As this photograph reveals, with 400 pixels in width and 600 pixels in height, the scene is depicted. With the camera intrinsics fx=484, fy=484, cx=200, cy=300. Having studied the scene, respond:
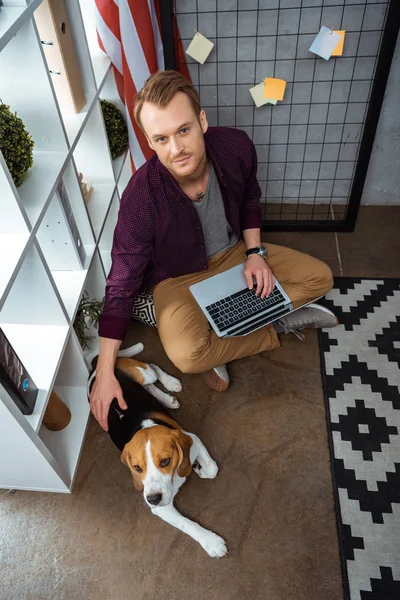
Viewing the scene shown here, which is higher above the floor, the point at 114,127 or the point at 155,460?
the point at 114,127

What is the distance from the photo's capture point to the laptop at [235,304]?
1.79 m

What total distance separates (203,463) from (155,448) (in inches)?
14.6

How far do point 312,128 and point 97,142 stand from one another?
3.41 ft

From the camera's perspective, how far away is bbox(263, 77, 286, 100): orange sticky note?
214cm

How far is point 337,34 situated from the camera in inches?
77.7

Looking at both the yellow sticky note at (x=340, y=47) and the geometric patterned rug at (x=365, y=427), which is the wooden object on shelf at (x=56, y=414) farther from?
the yellow sticky note at (x=340, y=47)

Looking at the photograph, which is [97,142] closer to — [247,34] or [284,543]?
[247,34]

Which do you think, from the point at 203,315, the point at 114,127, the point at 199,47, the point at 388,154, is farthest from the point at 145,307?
the point at 388,154

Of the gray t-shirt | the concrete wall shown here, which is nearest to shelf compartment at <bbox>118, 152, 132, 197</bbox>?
the gray t-shirt

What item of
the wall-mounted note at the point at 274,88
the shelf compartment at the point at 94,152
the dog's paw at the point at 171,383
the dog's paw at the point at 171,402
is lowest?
the dog's paw at the point at 171,402

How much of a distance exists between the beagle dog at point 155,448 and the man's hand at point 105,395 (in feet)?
0.14

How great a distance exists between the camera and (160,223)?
1706 millimetres

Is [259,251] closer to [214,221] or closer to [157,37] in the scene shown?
[214,221]

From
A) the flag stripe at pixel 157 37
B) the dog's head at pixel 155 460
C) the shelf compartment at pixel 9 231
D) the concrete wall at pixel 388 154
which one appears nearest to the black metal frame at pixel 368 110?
the flag stripe at pixel 157 37
